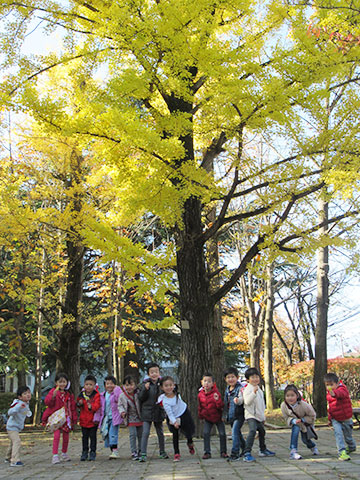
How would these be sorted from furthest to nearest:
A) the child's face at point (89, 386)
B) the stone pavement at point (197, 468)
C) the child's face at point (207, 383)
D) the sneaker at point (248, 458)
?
the child's face at point (89, 386)
the child's face at point (207, 383)
the sneaker at point (248, 458)
the stone pavement at point (197, 468)

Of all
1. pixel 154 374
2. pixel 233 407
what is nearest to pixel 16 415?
pixel 154 374

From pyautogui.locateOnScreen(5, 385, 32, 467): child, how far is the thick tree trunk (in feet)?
24.3

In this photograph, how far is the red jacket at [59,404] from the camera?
21.1ft

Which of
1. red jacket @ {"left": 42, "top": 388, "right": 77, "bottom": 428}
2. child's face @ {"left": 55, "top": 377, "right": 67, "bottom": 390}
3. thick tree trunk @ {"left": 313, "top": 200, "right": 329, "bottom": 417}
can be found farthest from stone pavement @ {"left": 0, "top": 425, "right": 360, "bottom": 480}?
thick tree trunk @ {"left": 313, "top": 200, "right": 329, "bottom": 417}

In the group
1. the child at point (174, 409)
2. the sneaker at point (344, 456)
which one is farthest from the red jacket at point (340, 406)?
the child at point (174, 409)

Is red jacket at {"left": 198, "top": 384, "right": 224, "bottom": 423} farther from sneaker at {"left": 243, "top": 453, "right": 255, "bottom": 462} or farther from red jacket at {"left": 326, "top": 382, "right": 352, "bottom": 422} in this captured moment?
red jacket at {"left": 326, "top": 382, "right": 352, "bottom": 422}

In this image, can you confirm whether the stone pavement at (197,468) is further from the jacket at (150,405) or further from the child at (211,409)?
the jacket at (150,405)

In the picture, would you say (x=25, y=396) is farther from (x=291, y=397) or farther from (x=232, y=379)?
(x=291, y=397)

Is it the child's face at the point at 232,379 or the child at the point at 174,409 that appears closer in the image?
the child at the point at 174,409

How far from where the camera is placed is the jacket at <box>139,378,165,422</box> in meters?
6.20

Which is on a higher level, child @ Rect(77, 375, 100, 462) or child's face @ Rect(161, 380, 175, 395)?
child's face @ Rect(161, 380, 175, 395)

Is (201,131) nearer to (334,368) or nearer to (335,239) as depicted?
(335,239)

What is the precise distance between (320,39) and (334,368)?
9763 mm

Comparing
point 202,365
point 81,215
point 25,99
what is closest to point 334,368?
point 202,365
